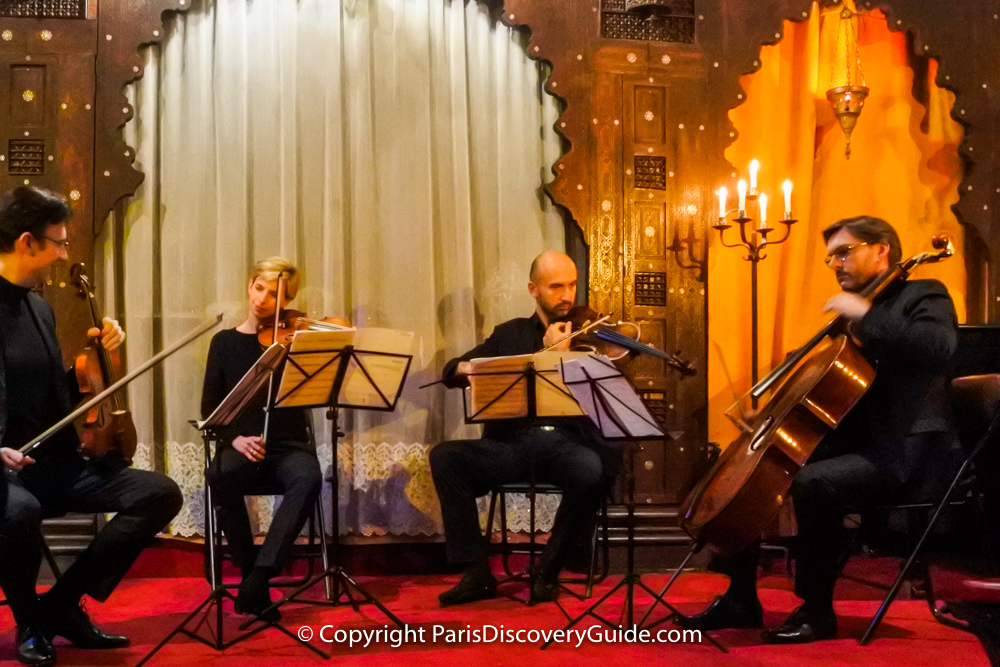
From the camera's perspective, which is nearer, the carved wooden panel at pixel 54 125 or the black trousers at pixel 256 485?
the black trousers at pixel 256 485

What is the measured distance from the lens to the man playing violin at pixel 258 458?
12.4 feet

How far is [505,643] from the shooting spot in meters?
3.49

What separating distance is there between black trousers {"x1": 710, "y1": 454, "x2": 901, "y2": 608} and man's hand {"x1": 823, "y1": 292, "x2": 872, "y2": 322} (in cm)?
49

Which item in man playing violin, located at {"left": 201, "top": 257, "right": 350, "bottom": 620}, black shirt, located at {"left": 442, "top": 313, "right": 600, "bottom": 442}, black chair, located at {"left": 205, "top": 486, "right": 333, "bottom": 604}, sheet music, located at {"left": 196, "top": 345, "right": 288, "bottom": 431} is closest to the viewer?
sheet music, located at {"left": 196, "top": 345, "right": 288, "bottom": 431}

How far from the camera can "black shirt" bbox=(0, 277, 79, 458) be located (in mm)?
3414

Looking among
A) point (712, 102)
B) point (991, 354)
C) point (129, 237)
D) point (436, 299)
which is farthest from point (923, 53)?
point (129, 237)

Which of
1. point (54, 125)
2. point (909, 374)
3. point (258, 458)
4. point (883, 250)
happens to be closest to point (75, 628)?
point (258, 458)

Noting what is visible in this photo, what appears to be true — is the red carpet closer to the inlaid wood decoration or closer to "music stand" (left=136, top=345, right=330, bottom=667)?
"music stand" (left=136, top=345, right=330, bottom=667)

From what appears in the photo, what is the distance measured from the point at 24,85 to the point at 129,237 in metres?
0.84

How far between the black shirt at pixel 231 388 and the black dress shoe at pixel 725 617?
178 cm

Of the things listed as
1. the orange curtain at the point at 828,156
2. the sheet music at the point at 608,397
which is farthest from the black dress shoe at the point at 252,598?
the orange curtain at the point at 828,156

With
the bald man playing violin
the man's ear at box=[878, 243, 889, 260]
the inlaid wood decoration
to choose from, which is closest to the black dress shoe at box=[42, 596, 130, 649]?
the bald man playing violin

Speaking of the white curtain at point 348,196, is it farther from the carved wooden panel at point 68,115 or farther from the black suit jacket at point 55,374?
the black suit jacket at point 55,374

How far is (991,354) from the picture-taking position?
4.54 meters
